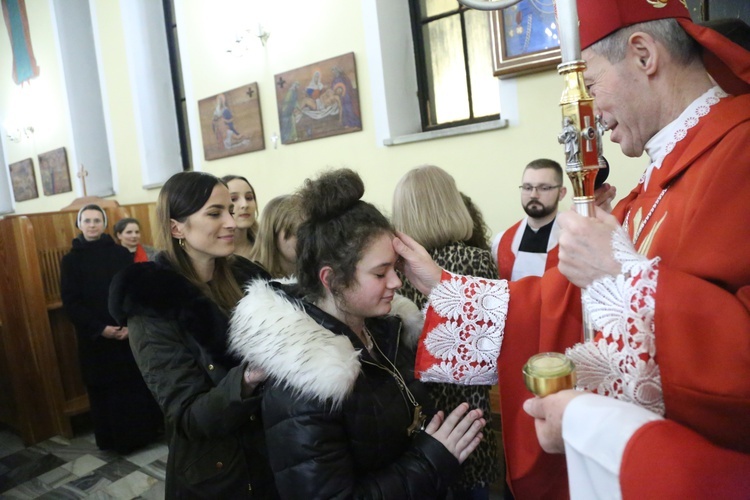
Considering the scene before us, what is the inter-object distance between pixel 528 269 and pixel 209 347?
210cm

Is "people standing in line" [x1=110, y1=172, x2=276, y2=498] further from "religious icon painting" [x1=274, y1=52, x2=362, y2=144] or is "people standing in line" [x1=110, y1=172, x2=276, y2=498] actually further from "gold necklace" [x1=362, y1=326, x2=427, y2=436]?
"religious icon painting" [x1=274, y1=52, x2=362, y2=144]

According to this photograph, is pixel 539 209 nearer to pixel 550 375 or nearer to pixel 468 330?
pixel 468 330

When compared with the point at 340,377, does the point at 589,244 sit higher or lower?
higher

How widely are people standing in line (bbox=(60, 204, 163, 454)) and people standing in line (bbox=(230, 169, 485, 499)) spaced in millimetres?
3208

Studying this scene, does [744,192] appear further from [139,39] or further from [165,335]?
[139,39]

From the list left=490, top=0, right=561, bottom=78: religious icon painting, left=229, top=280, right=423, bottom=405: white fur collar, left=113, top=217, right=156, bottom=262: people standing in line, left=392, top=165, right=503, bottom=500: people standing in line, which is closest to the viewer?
left=229, top=280, right=423, bottom=405: white fur collar

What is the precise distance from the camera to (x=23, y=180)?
1101cm

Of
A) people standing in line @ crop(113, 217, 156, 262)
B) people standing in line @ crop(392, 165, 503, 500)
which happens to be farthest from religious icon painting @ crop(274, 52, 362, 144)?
people standing in line @ crop(392, 165, 503, 500)

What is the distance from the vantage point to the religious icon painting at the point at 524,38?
12.6 ft

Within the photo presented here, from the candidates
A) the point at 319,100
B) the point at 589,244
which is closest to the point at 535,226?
the point at 589,244

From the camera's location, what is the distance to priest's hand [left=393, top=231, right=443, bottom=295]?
1.59 m

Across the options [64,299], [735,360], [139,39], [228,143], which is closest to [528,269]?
[735,360]

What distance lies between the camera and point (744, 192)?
1.02 meters

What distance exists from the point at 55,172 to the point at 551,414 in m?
10.9
